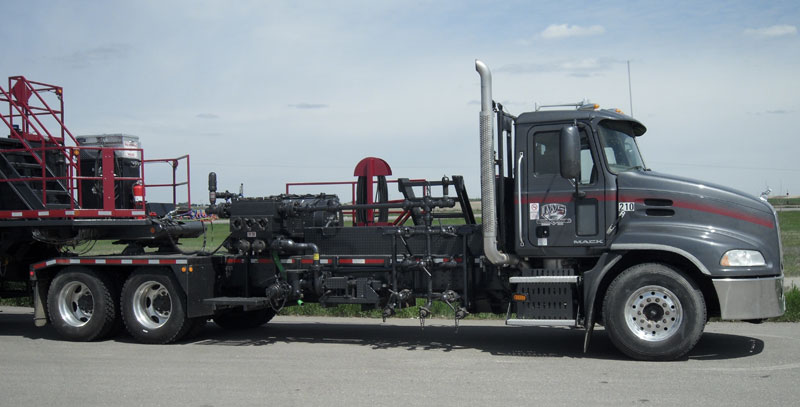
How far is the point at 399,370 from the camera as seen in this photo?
8469mm

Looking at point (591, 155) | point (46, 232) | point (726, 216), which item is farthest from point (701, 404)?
point (46, 232)

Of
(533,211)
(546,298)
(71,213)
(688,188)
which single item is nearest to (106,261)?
(71,213)

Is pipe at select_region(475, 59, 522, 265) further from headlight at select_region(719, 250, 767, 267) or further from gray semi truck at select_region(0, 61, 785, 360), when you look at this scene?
headlight at select_region(719, 250, 767, 267)

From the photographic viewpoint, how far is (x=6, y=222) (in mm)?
11531

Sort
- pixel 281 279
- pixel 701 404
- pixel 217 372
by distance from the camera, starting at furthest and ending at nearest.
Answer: pixel 281 279 → pixel 217 372 → pixel 701 404

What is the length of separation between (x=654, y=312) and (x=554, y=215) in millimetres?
1633

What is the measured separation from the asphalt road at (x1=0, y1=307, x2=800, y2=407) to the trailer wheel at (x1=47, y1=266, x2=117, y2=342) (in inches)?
9.3

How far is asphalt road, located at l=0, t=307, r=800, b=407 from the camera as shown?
7.10m

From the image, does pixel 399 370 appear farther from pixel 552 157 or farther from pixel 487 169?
pixel 552 157

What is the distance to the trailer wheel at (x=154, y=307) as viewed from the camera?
1077 cm

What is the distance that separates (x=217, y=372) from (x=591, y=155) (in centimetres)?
511

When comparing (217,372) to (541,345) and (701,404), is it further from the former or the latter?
(701,404)

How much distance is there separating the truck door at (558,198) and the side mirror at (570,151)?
508 mm

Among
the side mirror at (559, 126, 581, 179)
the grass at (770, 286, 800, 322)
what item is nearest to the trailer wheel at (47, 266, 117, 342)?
the side mirror at (559, 126, 581, 179)
